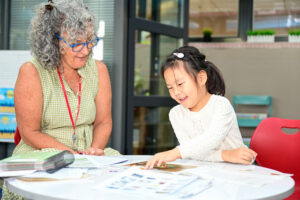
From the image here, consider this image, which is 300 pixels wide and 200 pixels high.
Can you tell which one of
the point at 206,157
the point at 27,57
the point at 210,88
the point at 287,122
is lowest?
the point at 206,157

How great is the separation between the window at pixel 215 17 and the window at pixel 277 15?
0.34 metres

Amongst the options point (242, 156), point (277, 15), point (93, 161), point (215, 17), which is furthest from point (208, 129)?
point (215, 17)

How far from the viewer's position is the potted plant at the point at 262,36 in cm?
511

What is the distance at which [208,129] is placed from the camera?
1502 mm

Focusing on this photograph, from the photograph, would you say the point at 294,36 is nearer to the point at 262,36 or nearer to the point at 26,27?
the point at 262,36

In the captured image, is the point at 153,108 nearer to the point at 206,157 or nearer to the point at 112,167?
the point at 206,157

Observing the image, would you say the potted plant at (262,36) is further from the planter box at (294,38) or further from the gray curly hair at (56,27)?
the gray curly hair at (56,27)

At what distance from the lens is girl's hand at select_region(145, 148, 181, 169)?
3.93 ft

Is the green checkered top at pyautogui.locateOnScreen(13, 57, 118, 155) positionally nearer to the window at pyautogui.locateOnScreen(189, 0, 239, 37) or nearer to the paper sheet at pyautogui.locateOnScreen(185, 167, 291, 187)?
the paper sheet at pyautogui.locateOnScreen(185, 167, 291, 187)

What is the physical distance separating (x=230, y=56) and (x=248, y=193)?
178 inches

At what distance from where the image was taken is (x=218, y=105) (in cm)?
158

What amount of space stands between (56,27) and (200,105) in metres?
0.81

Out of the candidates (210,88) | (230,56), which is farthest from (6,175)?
(230,56)

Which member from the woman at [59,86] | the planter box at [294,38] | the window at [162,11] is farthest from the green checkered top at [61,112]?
the planter box at [294,38]
